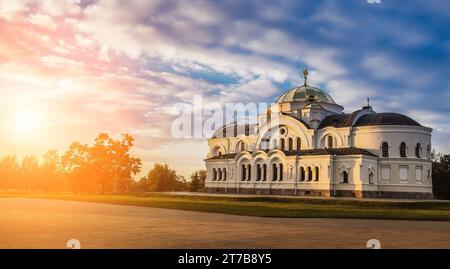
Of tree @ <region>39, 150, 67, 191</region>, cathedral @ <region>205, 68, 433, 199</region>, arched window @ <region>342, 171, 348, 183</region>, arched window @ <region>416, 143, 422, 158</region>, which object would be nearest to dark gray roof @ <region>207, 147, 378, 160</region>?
cathedral @ <region>205, 68, 433, 199</region>

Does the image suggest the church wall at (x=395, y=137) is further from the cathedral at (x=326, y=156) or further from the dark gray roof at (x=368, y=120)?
the dark gray roof at (x=368, y=120)

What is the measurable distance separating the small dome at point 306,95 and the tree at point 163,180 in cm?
3341

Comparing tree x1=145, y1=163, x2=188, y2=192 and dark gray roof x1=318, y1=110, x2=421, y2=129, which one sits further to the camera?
tree x1=145, y1=163, x2=188, y2=192

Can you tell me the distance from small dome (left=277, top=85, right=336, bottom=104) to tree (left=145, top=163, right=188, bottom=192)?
110ft

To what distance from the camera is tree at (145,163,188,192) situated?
9604 centimetres

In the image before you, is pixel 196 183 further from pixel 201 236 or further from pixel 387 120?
pixel 201 236

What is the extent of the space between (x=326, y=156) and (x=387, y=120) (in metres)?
10.0

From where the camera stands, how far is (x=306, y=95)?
74.8 metres

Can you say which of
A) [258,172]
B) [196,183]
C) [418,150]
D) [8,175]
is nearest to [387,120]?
[418,150]

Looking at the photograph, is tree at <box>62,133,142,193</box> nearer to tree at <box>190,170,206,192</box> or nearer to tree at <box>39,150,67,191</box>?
tree at <box>190,170,206,192</box>

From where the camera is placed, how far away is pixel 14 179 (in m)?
115

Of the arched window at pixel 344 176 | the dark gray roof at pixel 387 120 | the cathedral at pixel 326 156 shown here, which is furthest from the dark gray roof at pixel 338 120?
the arched window at pixel 344 176
